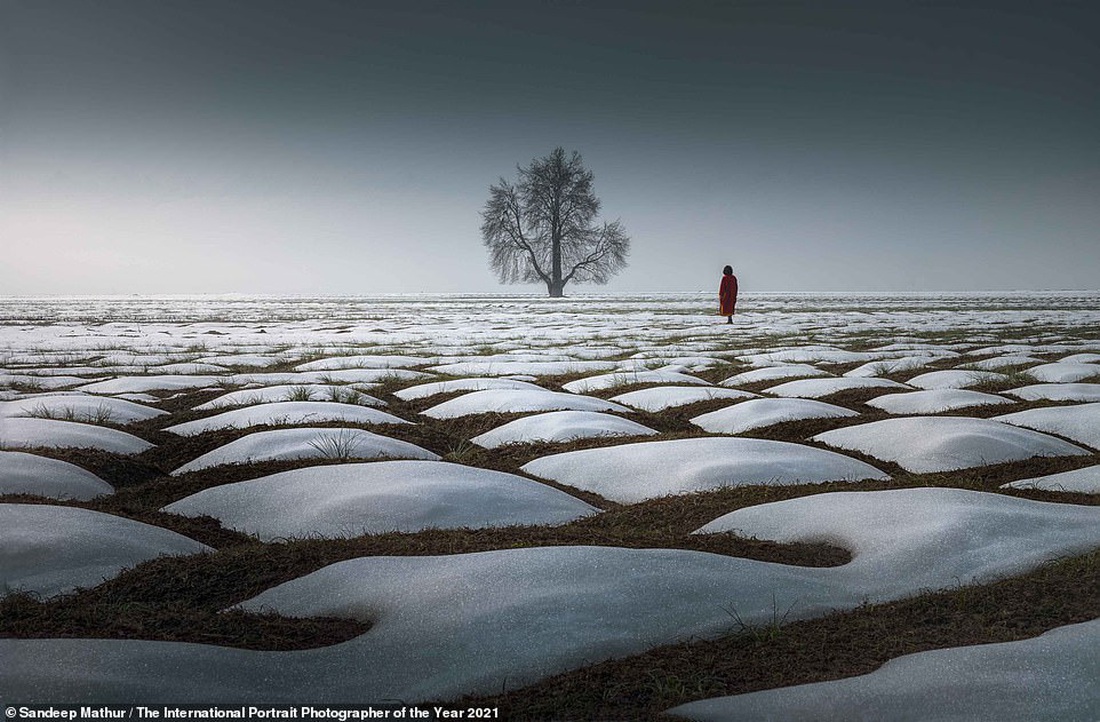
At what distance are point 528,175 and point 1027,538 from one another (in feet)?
150

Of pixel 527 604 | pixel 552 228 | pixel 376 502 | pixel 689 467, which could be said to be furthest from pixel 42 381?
pixel 552 228

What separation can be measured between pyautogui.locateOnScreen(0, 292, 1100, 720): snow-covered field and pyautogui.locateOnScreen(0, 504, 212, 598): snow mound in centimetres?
1

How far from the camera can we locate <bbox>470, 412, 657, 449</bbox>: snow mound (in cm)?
560

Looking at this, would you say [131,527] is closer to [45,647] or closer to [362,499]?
[362,499]

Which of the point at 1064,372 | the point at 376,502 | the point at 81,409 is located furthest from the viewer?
the point at 1064,372

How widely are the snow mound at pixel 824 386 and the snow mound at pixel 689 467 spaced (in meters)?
2.69

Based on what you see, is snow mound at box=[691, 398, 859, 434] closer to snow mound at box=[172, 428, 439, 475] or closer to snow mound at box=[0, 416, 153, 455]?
snow mound at box=[172, 428, 439, 475]

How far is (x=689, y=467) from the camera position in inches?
177

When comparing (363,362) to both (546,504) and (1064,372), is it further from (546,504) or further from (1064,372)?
(1064,372)

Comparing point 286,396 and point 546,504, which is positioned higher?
point 286,396

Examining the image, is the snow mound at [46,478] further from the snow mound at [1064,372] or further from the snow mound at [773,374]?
the snow mound at [1064,372]

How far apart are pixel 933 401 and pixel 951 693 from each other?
17.6 feet

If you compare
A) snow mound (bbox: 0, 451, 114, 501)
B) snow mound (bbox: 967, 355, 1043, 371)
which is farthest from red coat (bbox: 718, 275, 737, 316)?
snow mound (bbox: 0, 451, 114, 501)

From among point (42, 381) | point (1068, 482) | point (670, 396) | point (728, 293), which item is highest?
point (728, 293)
